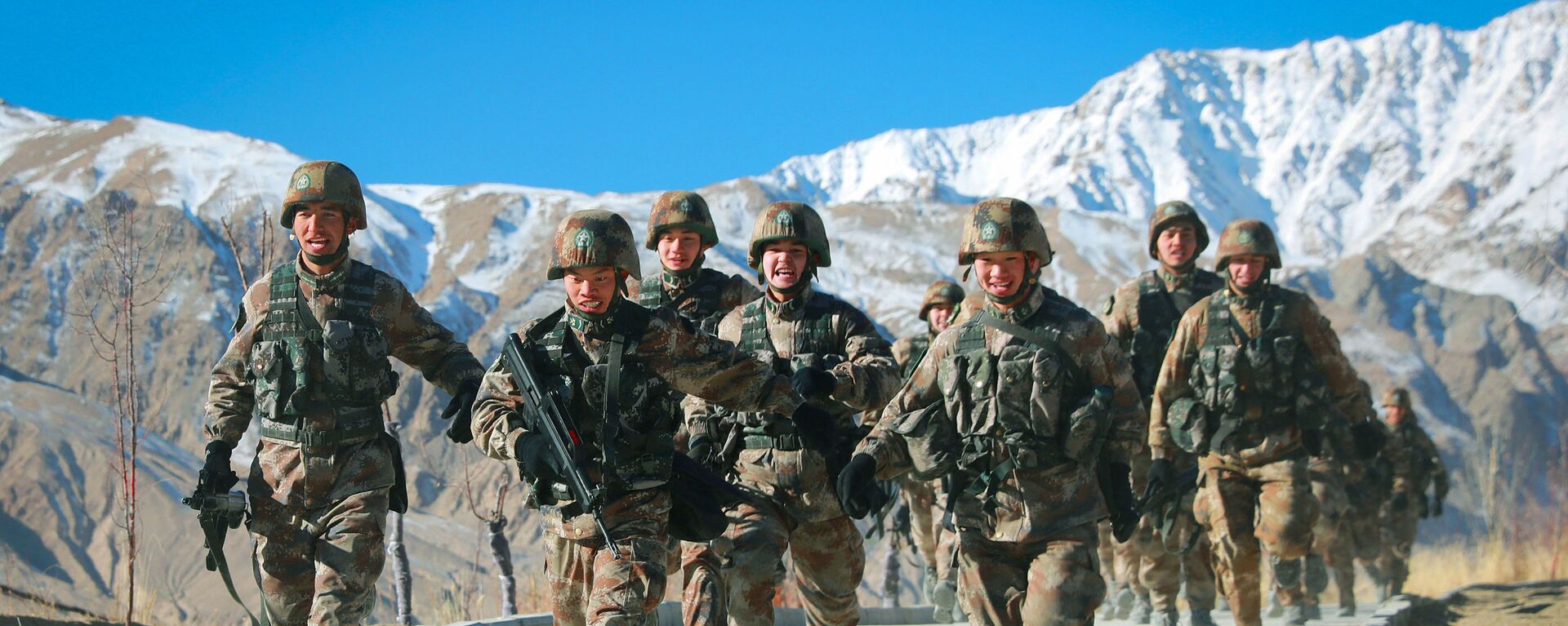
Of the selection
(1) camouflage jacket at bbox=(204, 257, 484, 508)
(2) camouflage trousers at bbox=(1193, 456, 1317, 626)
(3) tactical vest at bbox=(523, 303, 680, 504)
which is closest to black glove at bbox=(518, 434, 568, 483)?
(3) tactical vest at bbox=(523, 303, 680, 504)

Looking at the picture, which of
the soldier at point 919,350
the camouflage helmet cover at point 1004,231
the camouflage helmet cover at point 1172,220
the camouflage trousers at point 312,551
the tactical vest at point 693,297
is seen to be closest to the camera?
the camouflage trousers at point 312,551

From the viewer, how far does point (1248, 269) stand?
948 cm

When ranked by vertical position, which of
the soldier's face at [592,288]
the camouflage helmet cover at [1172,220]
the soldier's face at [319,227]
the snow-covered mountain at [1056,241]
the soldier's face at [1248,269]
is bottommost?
the soldier's face at [592,288]

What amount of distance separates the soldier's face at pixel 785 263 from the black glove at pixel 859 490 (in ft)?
4.29

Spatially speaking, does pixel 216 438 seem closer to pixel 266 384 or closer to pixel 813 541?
pixel 266 384

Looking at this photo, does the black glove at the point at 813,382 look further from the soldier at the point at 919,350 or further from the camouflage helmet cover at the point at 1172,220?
the soldier at the point at 919,350

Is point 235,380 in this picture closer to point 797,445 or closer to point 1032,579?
point 797,445

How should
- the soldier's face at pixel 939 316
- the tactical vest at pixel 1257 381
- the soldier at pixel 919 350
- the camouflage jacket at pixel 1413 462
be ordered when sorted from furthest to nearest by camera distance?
1. the camouflage jacket at pixel 1413 462
2. the soldier at pixel 919 350
3. the soldier's face at pixel 939 316
4. the tactical vest at pixel 1257 381

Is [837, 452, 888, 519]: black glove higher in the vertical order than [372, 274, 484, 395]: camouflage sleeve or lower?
lower

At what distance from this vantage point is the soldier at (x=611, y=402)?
5992mm

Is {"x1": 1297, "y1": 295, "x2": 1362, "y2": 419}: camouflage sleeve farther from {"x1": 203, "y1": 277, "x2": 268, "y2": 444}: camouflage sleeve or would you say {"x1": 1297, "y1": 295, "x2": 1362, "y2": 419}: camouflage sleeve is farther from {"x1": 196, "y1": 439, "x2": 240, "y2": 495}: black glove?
{"x1": 196, "y1": 439, "x2": 240, "y2": 495}: black glove

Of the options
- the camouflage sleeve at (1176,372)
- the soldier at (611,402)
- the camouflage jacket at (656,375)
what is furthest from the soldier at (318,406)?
the camouflage sleeve at (1176,372)

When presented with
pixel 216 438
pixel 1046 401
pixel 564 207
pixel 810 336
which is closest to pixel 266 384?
pixel 216 438

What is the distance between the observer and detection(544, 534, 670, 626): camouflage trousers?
5.91 m
